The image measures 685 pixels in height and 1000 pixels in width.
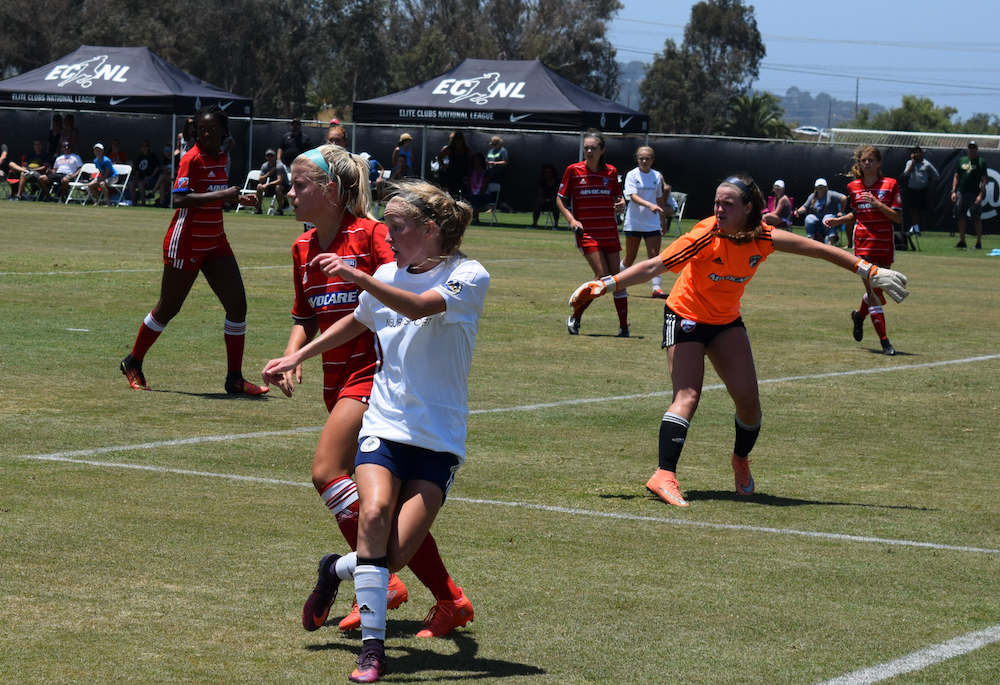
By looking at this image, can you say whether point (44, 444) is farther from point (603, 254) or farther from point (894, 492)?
point (603, 254)

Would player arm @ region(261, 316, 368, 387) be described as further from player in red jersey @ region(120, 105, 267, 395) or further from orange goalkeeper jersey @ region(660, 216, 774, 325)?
player in red jersey @ region(120, 105, 267, 395)

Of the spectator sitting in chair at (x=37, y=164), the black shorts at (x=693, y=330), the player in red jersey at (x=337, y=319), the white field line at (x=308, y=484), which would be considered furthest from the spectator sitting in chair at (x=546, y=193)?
the player in red jersey at (x=337, y=319)

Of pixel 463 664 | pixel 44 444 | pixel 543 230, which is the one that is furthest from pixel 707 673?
pixel 543 230

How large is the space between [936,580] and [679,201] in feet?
108

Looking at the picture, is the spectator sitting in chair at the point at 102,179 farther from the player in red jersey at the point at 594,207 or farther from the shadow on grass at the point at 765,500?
the shadow on grass at the point at 765,500

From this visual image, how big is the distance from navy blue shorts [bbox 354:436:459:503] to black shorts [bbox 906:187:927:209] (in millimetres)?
32583

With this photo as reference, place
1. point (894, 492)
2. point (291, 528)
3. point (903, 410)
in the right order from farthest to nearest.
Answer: point (903, 410) < point (894, 492) < point (291, 528)

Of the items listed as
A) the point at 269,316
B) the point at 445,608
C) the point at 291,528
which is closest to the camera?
the point at 445,608

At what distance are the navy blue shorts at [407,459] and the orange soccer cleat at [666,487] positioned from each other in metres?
2.94

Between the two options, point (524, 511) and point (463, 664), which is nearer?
point (463, 664)

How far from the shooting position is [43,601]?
17.7 feet

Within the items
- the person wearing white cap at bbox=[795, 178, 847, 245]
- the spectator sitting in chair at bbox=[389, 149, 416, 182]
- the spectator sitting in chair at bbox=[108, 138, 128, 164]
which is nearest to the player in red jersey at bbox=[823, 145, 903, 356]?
the person wearing white cap at bbox=[795, 178, 847, 245]

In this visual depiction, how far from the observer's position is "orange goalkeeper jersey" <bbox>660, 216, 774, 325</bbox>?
7.95 m

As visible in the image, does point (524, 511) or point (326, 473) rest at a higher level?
point (326, 473)
